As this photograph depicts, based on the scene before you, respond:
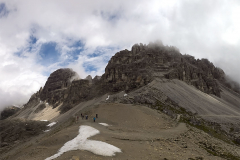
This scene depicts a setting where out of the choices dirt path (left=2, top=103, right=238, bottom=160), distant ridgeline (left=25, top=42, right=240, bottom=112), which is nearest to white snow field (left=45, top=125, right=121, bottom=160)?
dirt path (left=2, top=103, right=238, bottom=160)

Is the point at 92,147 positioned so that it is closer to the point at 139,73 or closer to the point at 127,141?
the point at 127,141

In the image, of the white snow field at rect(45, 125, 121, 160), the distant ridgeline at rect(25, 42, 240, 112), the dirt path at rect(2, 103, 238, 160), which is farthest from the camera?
the distant ridgeline at rect(25, 42, 240, 112)

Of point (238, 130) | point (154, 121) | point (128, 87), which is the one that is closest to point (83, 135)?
point (154, 121)

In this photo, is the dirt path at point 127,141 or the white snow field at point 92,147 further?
the dirt path at point 127,141

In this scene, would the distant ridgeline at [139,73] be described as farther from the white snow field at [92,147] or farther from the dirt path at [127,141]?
the white snow field at [92,147]

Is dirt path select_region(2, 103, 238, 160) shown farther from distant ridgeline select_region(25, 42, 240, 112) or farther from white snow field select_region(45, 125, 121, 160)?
distant ridgeline select_region(25, 42, 240, 112)

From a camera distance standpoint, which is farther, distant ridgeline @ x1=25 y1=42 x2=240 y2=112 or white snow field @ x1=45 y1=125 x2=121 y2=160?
distant ridgeline @ x1=25 y1=42 x2=240 y2=112

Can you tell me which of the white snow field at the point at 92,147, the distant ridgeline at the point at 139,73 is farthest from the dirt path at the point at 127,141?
the distant ridgeline at the point at 139,73

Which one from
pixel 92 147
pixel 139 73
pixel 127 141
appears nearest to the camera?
pixel 92 147

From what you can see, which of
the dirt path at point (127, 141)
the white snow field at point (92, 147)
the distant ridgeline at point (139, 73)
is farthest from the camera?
the distant ridgeline at point (139, 73)

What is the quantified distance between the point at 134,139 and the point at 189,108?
5759cm

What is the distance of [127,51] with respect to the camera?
489 ft

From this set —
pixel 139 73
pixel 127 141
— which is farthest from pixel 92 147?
pixel 139 73

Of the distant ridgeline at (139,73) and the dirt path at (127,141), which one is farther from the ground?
A: the distant ridgeline at (139,73)
